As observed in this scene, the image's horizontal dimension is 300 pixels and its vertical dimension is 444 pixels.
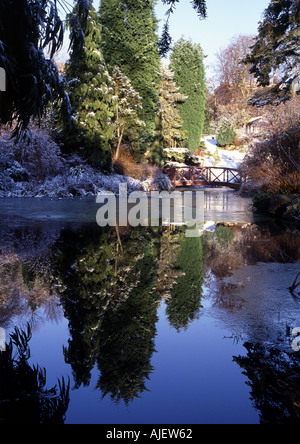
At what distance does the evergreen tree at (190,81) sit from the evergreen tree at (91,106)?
1796cm

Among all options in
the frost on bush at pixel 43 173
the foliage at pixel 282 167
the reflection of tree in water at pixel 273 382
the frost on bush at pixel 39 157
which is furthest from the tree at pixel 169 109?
the reflection of tree in water at pixel 273 382

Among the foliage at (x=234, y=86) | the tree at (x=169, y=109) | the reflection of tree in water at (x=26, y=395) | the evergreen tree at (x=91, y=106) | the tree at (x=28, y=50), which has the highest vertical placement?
the foliage at (x=234, y=86)

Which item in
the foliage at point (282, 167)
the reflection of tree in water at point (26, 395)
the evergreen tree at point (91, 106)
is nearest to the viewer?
the reflection of tree in water at point (26, 395)

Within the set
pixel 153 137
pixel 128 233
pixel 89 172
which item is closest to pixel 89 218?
pixel 128 233

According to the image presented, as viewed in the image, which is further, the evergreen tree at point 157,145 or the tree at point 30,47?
the evergreen tree at point 157,145

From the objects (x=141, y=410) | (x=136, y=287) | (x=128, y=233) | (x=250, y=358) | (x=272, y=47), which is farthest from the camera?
(x=272, y=47)

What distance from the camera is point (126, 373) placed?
2.52 meters

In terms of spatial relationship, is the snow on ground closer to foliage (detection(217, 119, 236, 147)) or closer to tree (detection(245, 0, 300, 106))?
foliage (detection(217, 119, 236, 147))

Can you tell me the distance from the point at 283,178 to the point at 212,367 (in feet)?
36.3

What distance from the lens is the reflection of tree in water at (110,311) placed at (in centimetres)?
254

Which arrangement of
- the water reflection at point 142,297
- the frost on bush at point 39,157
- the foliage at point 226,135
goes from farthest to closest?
the foliage at point 226,135
the frost on bush at point 39,157
the water reflection at point 142,297

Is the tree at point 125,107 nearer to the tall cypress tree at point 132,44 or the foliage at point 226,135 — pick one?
the tall cypress tree at point 132,44

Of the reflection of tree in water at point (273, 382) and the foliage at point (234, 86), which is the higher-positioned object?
the foliage at point (234, 86)
